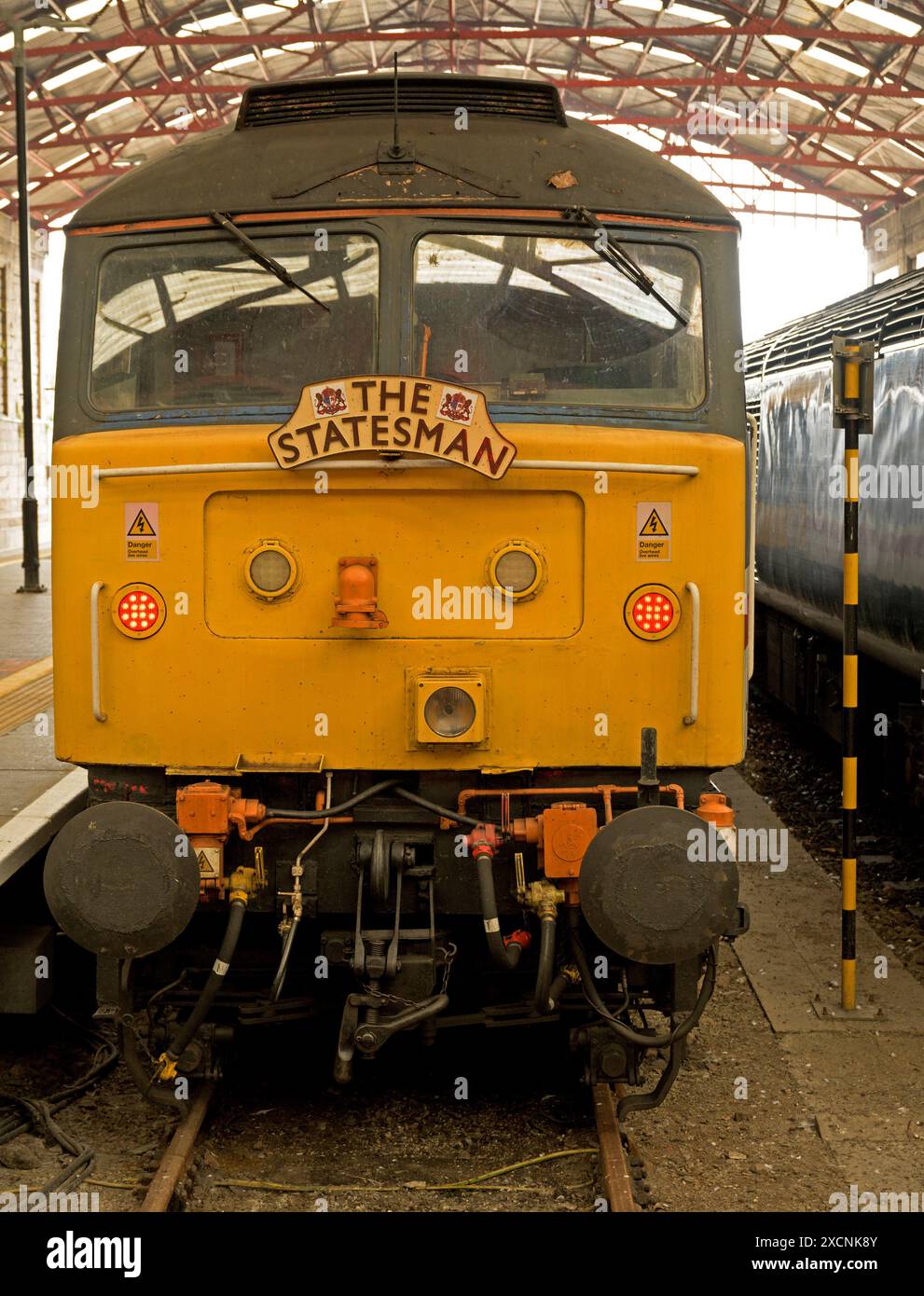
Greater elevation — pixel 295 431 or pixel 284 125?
pixel 284 125

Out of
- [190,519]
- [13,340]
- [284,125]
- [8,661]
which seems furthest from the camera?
[13,340]

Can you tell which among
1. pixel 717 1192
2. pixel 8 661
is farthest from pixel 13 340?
pixel 717 1192

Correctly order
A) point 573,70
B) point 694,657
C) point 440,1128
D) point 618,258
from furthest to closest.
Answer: point 573,70
point 440,1128
point 618,258
point 694,657

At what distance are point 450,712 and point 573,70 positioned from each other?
91.9 ft

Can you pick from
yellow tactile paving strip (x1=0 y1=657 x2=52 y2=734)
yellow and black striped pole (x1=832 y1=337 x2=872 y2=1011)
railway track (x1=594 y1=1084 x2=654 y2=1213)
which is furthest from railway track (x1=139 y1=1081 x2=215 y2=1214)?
yellow tactile paving strip (x1=0 y1=657 x2=52 y2=734)

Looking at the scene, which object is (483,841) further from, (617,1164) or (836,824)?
(836,824)

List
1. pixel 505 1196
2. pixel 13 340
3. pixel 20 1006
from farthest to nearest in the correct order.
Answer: pixel 13 340, pixel 20 1006, pixel 505 1196

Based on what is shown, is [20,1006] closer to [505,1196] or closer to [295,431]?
[505,1196]

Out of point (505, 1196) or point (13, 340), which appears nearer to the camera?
point (505, 1196)

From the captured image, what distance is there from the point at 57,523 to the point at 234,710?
92 centimetres

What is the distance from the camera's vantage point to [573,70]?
3019 cm

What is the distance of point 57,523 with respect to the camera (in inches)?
206

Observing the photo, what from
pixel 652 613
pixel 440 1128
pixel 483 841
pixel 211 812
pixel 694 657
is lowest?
pixel 440 1128

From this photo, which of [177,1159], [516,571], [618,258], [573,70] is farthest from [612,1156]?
[573,70]
